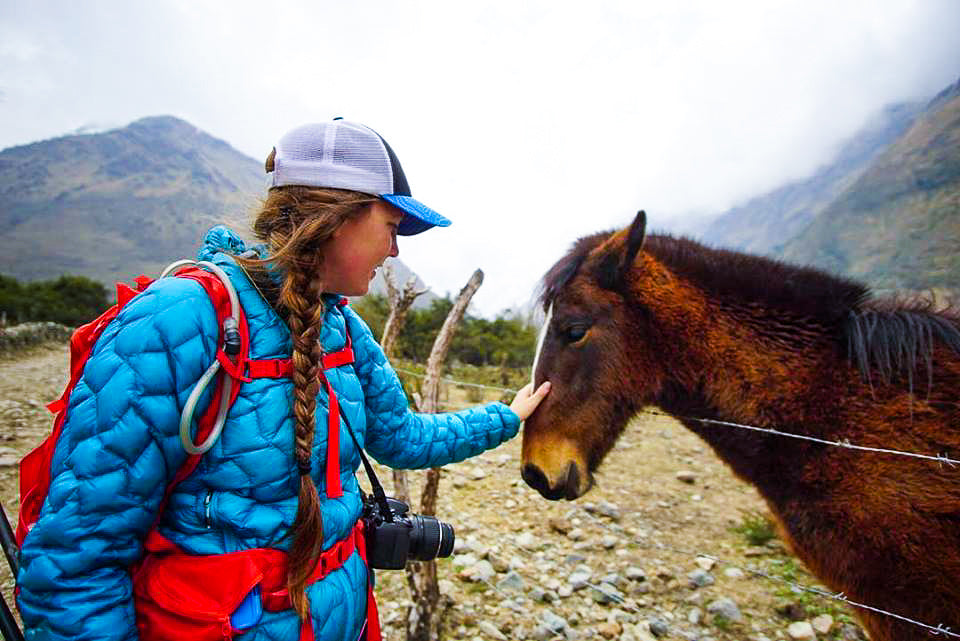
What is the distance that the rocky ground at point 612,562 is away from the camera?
347 cm

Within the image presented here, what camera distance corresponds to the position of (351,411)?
1492mm

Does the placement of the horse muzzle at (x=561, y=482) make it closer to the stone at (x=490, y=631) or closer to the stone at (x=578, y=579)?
the stone at (x=490, y=631)

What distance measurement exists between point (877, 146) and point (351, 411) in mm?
103707

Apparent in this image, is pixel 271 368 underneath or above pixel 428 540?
above

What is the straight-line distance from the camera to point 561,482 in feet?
7.66

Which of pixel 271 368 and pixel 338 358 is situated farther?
pixel 338 358

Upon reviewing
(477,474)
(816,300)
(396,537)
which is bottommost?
(477,474)

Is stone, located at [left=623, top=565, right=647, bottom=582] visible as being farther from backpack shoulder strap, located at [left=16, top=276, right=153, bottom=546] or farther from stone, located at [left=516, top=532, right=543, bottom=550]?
backpack shoulder strap, located at [left=16, top=276, right=153, bottom=546]

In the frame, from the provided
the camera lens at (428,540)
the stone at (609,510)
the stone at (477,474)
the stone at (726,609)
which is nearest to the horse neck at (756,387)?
the camera lens at (428,540)

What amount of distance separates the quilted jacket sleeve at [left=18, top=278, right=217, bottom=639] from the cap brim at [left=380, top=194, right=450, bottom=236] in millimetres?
666

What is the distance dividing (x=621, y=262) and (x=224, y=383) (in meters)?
2.03

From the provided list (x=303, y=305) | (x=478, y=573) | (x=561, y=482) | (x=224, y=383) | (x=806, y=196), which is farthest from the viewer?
(x=806, y=196)

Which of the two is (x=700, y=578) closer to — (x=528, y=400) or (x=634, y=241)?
(x=528, y=400)

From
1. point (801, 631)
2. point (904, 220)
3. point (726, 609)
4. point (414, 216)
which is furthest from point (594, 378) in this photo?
point (904, 220)
